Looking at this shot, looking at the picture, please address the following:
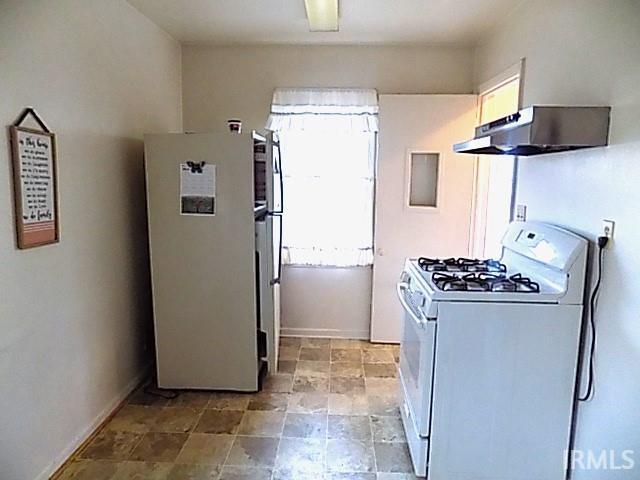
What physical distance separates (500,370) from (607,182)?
92 cm

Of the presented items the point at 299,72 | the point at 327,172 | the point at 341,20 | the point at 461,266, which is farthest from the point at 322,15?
the point at 461,266

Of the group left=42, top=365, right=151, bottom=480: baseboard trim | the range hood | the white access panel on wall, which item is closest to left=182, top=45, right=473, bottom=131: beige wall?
the white access panel on wall

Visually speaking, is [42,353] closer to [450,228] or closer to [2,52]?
[2,52]

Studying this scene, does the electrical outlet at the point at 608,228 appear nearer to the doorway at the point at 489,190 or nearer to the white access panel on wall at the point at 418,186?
the doorway at the point at 489,190

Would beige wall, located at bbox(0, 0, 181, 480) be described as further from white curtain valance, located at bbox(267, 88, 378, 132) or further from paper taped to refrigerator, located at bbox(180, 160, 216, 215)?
white curtain valance, located at bbox(267, 88, 378, 132)

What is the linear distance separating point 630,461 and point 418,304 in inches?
39.5

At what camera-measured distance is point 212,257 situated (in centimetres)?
304

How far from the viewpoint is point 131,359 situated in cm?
322

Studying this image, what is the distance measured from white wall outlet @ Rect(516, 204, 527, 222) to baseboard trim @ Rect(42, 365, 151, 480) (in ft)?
8.98

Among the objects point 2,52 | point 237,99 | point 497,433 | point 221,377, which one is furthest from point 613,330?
point 237,99

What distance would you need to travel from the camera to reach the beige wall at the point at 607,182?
1.78m

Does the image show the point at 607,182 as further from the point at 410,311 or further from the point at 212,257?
the point at 212,257

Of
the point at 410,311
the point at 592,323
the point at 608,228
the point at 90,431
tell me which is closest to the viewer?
the point at 608,228

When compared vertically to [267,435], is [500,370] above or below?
above
